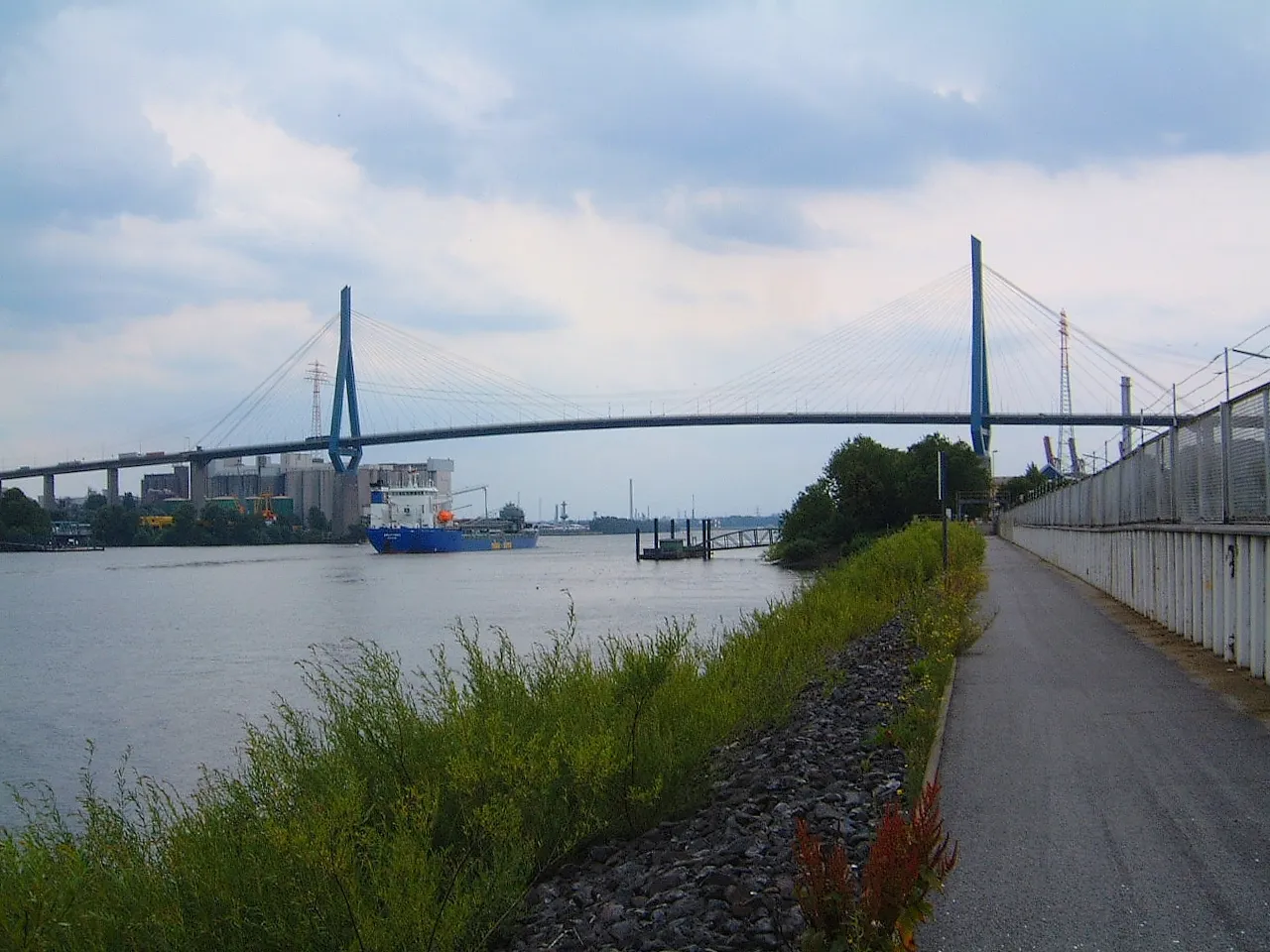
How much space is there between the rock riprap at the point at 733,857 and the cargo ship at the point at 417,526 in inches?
3496

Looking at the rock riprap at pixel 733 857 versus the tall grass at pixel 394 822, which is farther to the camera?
the tall grass at pixel 394 822

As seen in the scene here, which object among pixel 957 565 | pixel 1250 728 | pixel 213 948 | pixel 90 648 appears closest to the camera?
pixel 213 948

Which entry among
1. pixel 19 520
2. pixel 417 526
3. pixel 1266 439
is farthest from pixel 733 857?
pixel 19 520

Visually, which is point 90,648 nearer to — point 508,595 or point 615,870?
point 508,595

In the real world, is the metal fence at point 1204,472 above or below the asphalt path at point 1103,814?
above

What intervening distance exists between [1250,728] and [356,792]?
17.2 ft

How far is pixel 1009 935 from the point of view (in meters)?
4.16

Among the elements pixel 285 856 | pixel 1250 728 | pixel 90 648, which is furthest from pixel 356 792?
pixel 90 648

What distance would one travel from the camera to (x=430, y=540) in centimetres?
9769

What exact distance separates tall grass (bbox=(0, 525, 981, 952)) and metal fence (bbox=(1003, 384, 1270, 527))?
4036 millimetres

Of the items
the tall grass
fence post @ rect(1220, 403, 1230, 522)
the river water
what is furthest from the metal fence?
the river water

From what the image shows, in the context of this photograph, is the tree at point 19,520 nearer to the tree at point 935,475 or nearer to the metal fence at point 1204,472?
the tree at point 935,475

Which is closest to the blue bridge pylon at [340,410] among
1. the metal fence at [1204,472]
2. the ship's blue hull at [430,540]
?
the ship's blue hull at [430,540]

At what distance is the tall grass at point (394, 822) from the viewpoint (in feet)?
15.9
